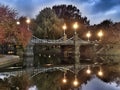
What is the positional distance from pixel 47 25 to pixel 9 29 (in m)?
30.8

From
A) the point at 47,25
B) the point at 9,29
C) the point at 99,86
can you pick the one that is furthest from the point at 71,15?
the point at 99,86

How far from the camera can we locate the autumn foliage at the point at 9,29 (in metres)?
51.5

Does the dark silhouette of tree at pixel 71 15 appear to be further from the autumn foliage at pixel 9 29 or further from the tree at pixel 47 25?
the autumn foliage at pixel 9 29

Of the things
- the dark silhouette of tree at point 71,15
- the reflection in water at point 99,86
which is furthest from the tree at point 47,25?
the reflection in water at point 99,86

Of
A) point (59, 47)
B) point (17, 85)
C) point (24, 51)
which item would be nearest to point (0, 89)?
point (17, 85)

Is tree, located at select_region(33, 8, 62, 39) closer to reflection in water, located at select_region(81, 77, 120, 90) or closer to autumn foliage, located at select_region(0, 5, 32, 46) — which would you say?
autumn foliage, located at select_region(0, 5, 32, 46)

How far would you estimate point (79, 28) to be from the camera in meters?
101

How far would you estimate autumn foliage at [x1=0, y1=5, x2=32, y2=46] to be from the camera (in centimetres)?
5150

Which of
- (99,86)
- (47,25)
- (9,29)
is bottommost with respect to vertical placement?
(99,86)

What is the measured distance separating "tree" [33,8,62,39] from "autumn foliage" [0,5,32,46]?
16744 mm

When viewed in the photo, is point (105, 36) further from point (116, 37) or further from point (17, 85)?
point (17, 85)

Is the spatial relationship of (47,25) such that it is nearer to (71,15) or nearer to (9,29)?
(71,15)

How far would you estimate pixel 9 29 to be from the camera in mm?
55812

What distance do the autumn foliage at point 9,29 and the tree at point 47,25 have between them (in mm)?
16744
